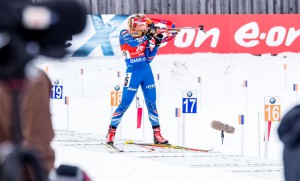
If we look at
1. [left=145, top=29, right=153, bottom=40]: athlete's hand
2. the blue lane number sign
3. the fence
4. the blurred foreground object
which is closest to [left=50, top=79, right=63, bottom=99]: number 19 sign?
the blue lane number sign

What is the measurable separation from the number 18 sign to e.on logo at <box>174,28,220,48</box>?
0.61 metres

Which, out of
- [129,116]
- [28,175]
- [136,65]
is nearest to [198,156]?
[136,65]

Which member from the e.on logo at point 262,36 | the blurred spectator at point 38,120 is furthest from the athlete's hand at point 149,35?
the blurred spectator at point 38,120

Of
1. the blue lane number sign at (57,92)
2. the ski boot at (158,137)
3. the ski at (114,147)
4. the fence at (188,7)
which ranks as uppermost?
the fence at (188,7)

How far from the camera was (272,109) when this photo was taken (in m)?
8.38

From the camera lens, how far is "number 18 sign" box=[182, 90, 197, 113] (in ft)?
28.5

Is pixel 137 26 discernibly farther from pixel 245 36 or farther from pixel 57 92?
pixel 245 36

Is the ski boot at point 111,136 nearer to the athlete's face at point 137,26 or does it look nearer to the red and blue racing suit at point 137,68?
the red and blue racing suit at point 137,68

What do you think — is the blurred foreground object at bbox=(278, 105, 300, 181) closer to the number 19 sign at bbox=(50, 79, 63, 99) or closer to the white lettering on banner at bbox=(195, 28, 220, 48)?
the number 19 sign at bbox=(50, 79, 63, 99)

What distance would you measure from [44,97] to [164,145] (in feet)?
19.2

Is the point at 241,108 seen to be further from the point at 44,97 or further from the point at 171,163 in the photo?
the point at 44,97

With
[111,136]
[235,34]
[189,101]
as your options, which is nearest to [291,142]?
[111,136]

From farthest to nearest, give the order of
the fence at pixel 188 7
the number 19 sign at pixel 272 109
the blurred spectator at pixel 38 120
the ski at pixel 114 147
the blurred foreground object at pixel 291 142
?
the fence at pixel 188 7
the number 19 sign at pixel 272 109
the ski at pixel 114 147
the blurred spectator at pixel 38 120
the blurred foreground object at pixel 291 142

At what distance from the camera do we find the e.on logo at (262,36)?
9.17 meters
